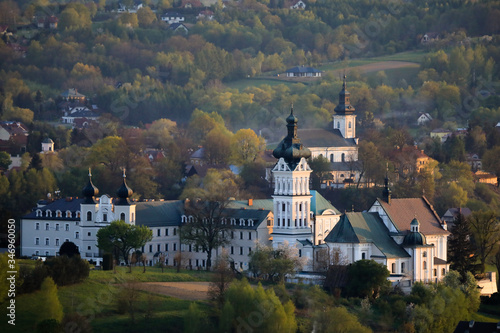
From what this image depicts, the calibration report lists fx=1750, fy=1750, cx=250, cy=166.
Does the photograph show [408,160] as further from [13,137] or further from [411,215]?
[13,137]

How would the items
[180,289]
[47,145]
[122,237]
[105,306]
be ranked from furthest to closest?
[47,145], [122,237], [180,289], [105,306]

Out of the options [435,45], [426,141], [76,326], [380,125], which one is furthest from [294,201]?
[435,45]

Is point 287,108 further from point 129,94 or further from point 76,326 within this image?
point 76,326

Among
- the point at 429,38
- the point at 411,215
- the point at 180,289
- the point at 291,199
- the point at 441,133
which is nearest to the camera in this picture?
the point at 180,289

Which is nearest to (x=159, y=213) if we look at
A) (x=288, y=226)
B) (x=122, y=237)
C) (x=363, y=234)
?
(x=122, y=237)

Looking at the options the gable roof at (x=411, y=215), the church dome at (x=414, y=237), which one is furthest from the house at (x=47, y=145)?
the church dome at (x=414, y=237)

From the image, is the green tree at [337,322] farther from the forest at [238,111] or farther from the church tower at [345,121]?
the church tower at [345,121]
